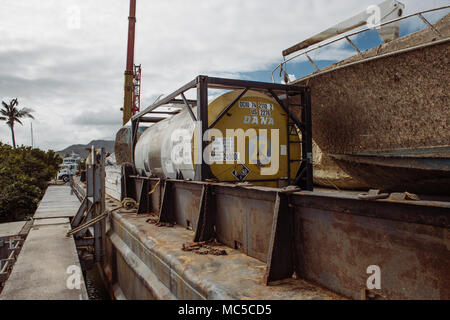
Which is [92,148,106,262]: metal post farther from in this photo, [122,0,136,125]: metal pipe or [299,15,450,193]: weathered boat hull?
[122,0,136,125]: metal pipe

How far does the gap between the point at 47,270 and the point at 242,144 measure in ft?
13.0

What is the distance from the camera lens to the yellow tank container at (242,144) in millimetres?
5551

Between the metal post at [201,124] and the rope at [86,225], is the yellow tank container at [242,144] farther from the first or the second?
the rope at [86,225]

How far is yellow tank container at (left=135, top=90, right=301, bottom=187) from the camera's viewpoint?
18.2 ft

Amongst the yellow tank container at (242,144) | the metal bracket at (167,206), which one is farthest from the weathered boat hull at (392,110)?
the metal bracket at (167,206)

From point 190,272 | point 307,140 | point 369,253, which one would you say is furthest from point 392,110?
point 190,272

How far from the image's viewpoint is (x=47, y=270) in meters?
5.24

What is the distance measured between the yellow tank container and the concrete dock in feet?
8.24

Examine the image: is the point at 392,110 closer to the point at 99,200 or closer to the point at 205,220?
the point at 205,220

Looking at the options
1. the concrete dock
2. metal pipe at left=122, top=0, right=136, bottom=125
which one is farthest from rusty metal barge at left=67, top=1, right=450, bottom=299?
metal pipe at left=122, top=0, right=136, bottom=125

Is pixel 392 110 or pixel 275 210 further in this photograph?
pixel 392 110

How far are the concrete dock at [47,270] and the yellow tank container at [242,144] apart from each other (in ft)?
8.24
